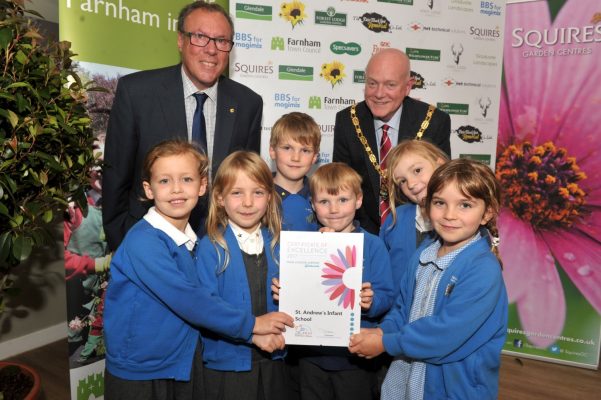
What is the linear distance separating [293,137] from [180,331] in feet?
4.10

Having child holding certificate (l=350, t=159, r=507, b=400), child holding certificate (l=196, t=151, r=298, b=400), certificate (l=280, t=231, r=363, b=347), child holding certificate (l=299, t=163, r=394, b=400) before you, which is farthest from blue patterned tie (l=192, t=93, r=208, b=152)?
child holding certificate (l=350, t=159, r=507, b=400)

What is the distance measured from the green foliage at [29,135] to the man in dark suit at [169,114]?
0.79m

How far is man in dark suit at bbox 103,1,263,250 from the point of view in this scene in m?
3.01

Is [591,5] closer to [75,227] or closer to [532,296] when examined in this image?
[532,296]

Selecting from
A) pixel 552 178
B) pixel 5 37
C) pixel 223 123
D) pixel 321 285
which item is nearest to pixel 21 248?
pixel 5 37

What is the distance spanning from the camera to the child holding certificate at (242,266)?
227 centimetres

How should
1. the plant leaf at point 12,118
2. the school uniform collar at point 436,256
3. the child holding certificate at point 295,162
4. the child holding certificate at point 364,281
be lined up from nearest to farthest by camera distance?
1. the plant leaf at point 12,118
2. the school uniform collar at point 436,256
3. the child holding certificate at point 364,281
4. the child holding certificate at point 295,162

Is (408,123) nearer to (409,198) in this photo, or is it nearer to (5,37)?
(409,198)

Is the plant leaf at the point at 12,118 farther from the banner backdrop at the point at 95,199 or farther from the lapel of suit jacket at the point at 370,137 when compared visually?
the lapel of suit jacket at the point at 370,137

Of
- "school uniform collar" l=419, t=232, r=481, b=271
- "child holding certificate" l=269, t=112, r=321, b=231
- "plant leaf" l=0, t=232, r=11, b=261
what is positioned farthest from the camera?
"child holding certificate" l=269, t=112, r=321, b=231

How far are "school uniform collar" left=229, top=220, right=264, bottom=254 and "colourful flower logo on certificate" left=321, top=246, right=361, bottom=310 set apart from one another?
364 millimetres

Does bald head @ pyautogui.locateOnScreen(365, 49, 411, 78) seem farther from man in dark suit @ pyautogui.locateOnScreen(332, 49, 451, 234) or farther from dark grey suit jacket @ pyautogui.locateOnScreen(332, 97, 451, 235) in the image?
dark grey suit jacket @ pyautogui.locateOnScreen(332, 97, 451, 235)

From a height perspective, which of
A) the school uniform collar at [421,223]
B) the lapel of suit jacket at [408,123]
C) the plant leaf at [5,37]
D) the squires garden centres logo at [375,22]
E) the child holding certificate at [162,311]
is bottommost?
the child holding certificate at [162,311]

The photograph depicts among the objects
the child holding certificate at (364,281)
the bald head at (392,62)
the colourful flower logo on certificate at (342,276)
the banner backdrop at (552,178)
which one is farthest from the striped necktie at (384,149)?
the banner backdrop at (552,178)
